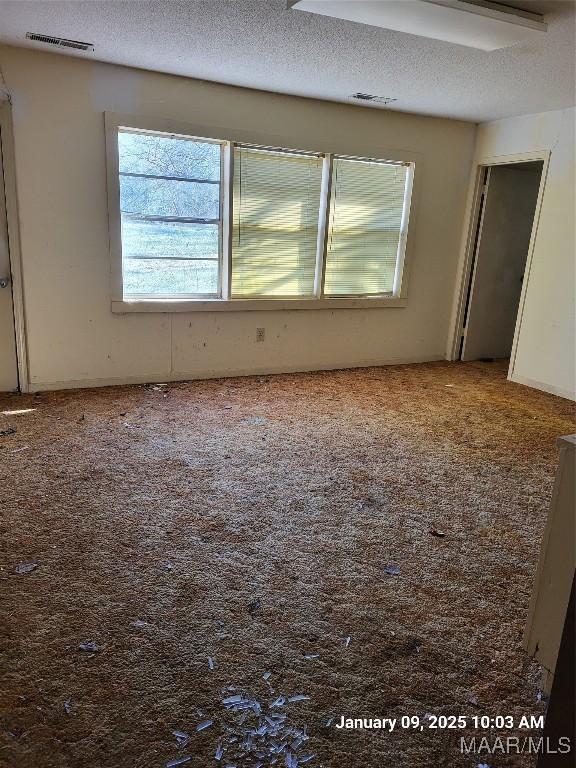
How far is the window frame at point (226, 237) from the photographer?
432 centimetres

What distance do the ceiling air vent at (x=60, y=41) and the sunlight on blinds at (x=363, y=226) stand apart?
7.84 ft

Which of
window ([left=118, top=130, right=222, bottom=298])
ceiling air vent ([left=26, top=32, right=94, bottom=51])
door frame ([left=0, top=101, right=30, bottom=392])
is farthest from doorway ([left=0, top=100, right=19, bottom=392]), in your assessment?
window ([left=118, top=130, right=222, bottom=298])

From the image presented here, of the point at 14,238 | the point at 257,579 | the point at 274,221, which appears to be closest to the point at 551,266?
the point at 274,221

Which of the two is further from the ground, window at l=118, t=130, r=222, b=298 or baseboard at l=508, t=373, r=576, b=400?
window at l=118, t=130, r=222, b=298

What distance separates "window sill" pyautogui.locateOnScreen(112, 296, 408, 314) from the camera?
4621mm

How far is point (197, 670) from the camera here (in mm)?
1746

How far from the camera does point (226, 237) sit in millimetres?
4828

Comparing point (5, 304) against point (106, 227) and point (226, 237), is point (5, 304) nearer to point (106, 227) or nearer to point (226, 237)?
point (106, 227)

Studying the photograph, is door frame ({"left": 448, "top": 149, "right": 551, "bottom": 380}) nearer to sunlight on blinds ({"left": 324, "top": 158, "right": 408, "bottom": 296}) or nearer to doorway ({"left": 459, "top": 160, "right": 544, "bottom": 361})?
doorway ({"left": 459, "top": 160, "right": 544, "bottom": 361})

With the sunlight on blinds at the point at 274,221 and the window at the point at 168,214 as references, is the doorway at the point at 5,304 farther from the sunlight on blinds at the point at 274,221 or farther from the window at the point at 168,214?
the sunlight on blinds at the point at 274,221

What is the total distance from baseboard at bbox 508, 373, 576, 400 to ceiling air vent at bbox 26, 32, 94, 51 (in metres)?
4.83

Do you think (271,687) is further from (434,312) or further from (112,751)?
(434,312)

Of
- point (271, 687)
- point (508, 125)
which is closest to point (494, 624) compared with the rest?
point (271, 687)

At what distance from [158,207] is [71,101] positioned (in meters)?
0.99
